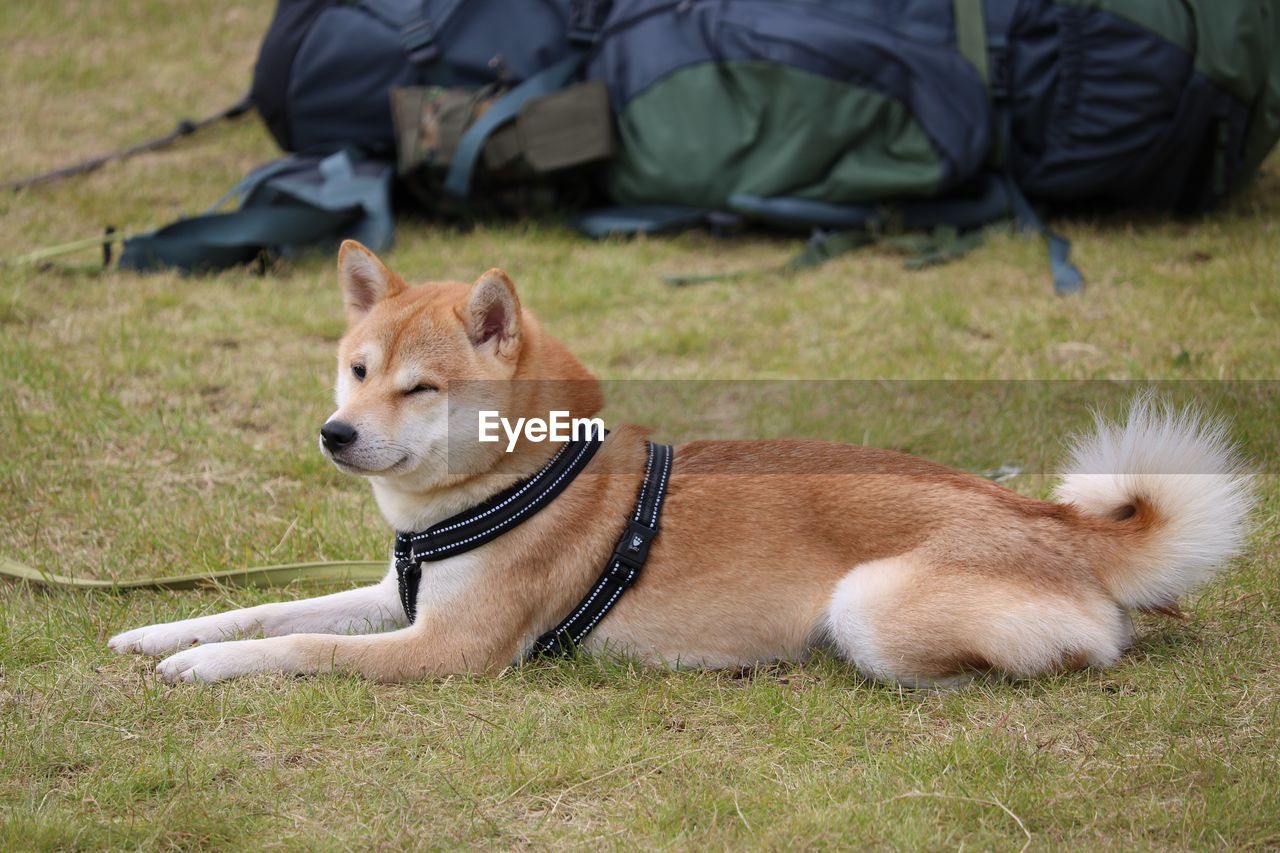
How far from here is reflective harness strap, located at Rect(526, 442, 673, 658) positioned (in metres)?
3.12

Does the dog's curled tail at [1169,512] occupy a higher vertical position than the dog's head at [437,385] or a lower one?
lower

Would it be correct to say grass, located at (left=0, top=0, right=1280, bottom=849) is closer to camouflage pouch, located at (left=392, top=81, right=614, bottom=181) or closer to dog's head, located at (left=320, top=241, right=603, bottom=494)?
camouflage pouch, located at (left=392, top=81, right=614, bottom=181)

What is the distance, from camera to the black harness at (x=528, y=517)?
122 inches

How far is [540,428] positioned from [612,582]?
42 centimetres

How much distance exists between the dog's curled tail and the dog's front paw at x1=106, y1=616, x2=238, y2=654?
2132 millimetres

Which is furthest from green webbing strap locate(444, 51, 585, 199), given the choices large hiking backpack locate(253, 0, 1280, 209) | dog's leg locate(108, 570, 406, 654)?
dog's leg locate(108, 570, 406, 654)

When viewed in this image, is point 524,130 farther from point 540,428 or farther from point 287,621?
point 287,621

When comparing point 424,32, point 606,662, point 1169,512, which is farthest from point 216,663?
point 424,32

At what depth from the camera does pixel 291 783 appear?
2.59 meters

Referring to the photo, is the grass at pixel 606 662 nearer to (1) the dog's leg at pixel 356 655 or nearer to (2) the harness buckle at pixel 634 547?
(1) the dog's leg at pixel 356 655

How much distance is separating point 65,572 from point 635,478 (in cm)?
171

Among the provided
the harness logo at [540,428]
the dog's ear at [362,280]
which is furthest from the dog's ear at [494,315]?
the dog's ear at [362,280]

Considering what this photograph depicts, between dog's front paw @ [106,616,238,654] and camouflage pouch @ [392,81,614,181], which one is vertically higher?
camouflage pouch @ [392,81,614,181]

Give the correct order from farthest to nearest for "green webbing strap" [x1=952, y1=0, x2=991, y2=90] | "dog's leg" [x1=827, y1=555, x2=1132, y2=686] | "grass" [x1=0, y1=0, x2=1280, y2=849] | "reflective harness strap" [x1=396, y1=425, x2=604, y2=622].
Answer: "green webbing strap" [x1=952, y1=0, x2=991, y2=90]
"reflective harness strap" [x1=396, y1=425, x2=604, y2=622]
"dog's leg" [x1=827, y1=555, x2=1132, y2=686]
"grass" [x1=0, y1=0, x2=1280, y2=849]
